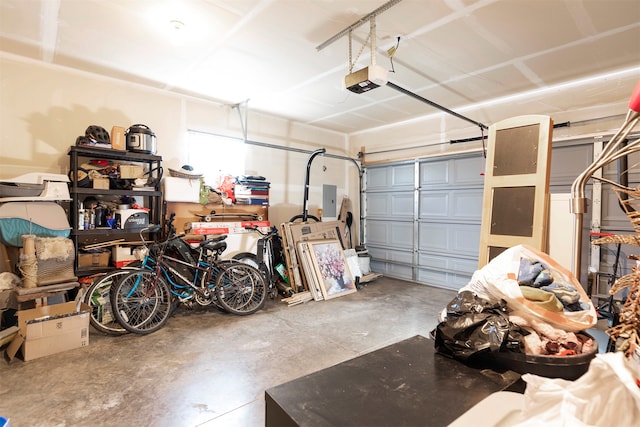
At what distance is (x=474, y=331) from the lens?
1.10 metres

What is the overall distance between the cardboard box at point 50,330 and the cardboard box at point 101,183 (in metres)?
1.27

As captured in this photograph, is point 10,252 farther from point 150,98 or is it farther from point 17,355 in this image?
point 150,98

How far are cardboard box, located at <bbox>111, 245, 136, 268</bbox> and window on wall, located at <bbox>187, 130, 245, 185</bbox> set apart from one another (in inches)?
55.0

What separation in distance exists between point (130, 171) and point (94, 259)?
106cm

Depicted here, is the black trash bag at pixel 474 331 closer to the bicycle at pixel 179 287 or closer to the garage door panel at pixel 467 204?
the bicycle at pixel 179 287

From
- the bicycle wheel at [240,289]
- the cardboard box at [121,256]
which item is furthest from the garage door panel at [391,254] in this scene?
the cardboard box at [121,256]

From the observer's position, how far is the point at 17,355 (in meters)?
2.71

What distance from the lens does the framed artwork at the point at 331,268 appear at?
4.71m

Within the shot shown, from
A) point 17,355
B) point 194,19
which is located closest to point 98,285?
point 17,355

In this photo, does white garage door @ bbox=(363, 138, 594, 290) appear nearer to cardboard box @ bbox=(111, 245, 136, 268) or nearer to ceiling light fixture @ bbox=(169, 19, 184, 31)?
ceiling light fixture @ bbox=(169, 19, 184, 31)

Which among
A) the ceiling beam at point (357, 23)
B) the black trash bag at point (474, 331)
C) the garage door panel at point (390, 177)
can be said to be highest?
the ceiling beam at point (357, 23)

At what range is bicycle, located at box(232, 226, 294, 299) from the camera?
4629 millimetres

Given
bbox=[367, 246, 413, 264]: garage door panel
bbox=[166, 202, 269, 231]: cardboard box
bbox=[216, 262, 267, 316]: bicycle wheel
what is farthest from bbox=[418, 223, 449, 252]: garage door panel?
bbox=[216, 262, 267, 316]: bicycle wheel

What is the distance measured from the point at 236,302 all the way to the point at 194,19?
2.94 meters
